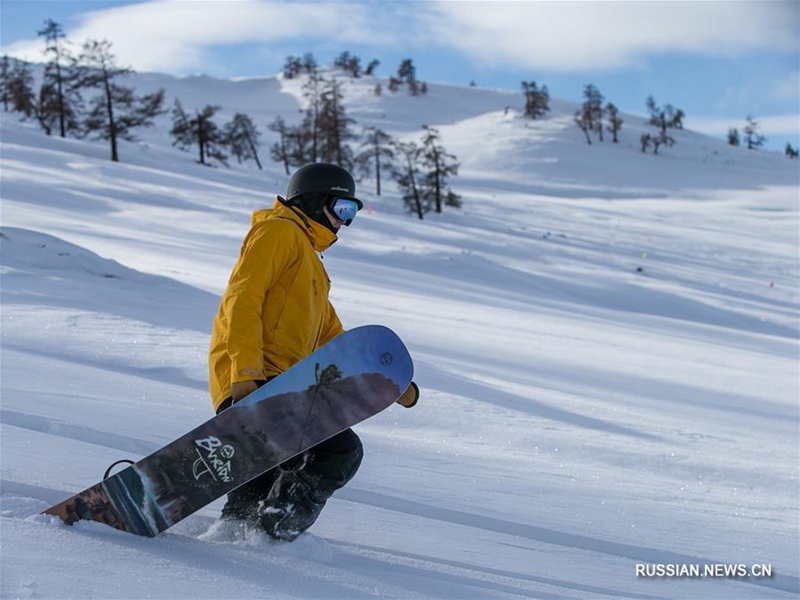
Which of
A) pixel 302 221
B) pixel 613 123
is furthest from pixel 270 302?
pixel 613 123

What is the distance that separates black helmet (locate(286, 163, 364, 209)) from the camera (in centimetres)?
322

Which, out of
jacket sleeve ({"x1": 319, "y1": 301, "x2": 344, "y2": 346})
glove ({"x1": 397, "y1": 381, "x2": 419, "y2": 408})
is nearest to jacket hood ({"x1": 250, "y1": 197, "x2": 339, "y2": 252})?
jacket sleeve ({"x1": 319, "y1": 301, "x2": 344, "y2": 346})

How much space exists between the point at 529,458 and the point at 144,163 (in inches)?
1415

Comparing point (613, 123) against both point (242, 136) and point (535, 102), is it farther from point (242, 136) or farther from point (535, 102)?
point (242, 136)

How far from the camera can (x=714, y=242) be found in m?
35.2

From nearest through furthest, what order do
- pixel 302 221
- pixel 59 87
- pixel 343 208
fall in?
pixel 302 221
pixel 343 208
pixel 59 87

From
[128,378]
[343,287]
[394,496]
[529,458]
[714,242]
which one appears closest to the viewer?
[394,496]

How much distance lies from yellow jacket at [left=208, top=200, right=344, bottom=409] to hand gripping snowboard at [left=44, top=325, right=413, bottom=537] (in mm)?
151

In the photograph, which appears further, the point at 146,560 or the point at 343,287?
the point at 343,287

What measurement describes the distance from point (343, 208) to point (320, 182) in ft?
0.51

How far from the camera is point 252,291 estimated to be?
2.93m

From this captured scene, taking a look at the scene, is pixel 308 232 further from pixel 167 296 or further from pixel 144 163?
pixel 144 163

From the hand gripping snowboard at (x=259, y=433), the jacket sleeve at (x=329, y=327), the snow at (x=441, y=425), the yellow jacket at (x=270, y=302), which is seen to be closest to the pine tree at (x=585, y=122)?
the snow at (x=441, y=425)

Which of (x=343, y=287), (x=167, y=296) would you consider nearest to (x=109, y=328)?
(x=167, y=296)
